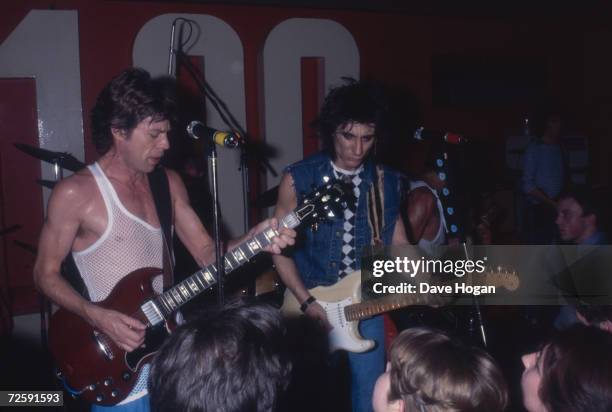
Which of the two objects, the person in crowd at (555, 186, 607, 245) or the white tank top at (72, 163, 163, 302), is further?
the person in crowd at (555, 186, 607, 245)

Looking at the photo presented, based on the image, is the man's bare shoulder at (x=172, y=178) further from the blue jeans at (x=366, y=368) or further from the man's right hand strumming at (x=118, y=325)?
the blue jeans at (x=366, y=368)

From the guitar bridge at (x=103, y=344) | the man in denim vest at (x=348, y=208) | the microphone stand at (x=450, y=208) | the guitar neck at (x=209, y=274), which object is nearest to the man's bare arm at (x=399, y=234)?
the man in denim vest at (x=348, y=208)

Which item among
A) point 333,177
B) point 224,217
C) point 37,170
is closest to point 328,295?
point 333,177

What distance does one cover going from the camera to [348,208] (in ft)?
10.2

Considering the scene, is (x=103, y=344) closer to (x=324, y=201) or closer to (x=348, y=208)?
(x=324, y=201)

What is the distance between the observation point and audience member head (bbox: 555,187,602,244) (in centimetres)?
367

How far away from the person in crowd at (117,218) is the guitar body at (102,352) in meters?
0.04

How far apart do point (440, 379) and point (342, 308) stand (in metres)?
1.59

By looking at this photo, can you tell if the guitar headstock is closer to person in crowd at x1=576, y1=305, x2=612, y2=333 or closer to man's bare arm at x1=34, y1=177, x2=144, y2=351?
man's bare arm at x1=34, y1=177, x2=144, y2=351

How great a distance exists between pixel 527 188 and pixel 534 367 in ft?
15.7

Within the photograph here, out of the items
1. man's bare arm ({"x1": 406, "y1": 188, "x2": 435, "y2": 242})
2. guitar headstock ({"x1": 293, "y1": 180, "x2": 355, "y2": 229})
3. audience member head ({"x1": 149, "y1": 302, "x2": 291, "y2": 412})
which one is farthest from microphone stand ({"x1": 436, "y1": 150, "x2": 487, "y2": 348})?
audience member head ({"x1": 149, "y1": 302, "x2": 291, "y2": 412})

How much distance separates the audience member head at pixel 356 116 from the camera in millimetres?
3049

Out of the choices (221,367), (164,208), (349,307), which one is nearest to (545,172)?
(349,307)

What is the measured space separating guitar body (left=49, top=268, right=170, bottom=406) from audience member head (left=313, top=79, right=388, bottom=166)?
1.29 m
